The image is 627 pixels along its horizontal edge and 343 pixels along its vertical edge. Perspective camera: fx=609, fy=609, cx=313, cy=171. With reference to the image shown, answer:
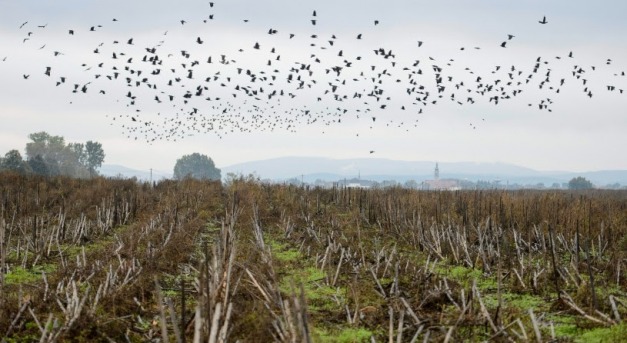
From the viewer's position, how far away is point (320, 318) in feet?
20.6

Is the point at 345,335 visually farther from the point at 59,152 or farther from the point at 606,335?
the point at 59,152

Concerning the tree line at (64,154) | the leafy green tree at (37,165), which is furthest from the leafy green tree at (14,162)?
the tree line at (64,154)

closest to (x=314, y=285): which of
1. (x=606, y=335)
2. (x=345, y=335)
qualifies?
(x=345, y=335)

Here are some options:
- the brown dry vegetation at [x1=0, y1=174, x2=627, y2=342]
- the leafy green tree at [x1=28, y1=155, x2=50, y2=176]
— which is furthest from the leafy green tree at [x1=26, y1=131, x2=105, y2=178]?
the brown dry vegetation at [x1=0, y1=174, x2=627, y2=342]

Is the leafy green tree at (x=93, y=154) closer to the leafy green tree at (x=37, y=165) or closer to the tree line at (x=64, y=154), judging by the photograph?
the tree line at (x=64, y=154)

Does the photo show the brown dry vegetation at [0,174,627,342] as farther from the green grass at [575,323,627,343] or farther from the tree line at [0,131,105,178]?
the tree line at [0,131,105,178]

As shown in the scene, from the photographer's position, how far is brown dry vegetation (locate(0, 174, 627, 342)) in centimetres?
518

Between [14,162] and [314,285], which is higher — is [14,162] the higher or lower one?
the higher one

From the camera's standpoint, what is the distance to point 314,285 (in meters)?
8.23

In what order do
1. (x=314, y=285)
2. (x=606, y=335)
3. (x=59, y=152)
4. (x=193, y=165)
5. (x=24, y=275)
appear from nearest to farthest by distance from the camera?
(x=606, y=335) → (x=314, y=285) → (x=24, y=275) → (x=59, y=152) → (x=193, y=165)

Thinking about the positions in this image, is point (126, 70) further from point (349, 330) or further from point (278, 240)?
point (349, 330)

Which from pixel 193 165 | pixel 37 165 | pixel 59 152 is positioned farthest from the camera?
pixel 193 165

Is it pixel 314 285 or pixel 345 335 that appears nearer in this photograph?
pixel 345 335

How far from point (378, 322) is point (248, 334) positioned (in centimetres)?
153
